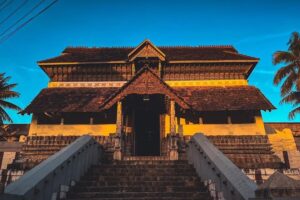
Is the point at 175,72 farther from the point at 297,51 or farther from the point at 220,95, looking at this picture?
the point at 297,51

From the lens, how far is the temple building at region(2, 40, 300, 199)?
47.6ft

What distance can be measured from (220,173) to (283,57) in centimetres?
1597

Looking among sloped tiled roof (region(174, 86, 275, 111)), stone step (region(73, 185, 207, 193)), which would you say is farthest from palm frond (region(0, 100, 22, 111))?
stone step (region(73, 185, 207, 193))

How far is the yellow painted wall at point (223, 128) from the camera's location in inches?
673

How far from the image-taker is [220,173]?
7.05 m

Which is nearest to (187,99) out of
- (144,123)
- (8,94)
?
(144,123)

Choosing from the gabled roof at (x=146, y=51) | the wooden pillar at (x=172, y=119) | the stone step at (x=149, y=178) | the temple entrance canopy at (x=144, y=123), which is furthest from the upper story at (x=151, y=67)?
the stone step at (x=149, y=178)

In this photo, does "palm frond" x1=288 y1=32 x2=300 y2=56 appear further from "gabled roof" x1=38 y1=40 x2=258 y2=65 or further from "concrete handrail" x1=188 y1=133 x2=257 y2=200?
"concrete handrail" x1=188 y1=133 x2=257 y2=200

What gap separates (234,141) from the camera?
1466 centimetres

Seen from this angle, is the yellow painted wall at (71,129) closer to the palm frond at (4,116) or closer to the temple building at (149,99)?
the temple building at (149,99)

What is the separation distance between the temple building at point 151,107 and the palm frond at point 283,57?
1771mm

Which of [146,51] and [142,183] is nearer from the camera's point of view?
[142,183]

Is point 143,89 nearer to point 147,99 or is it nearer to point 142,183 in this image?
point 147,99

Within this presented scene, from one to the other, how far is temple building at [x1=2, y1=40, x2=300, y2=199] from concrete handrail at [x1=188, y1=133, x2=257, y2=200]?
3043mm
